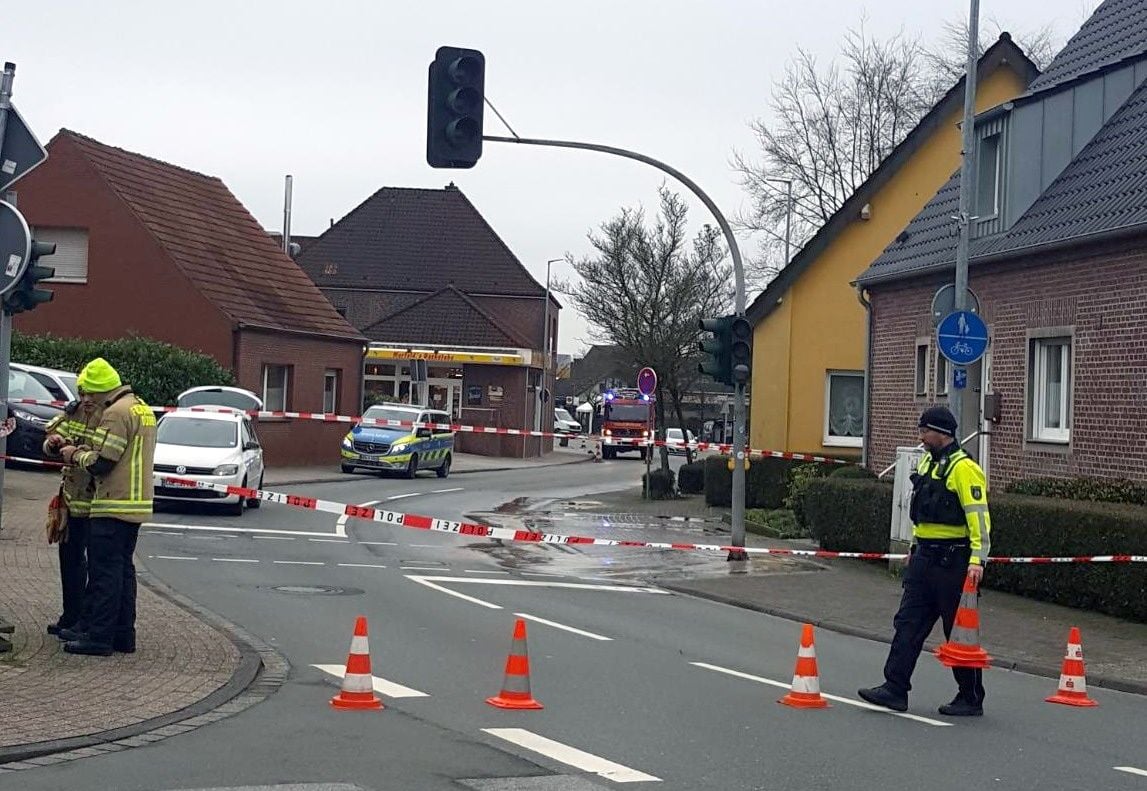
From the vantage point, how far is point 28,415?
26.2 meters

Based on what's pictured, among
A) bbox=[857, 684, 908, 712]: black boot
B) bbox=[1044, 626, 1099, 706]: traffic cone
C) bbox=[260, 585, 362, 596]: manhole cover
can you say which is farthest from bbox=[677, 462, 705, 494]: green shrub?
bbox=[857, 684, 908, 712]: black boot

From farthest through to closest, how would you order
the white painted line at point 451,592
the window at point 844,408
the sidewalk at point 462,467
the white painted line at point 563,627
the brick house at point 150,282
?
the brick house at point 150,282, the sidewalk at point 462,467, the window at point 844,408, the white painted line at point 451,592, the white painted line at point 563,627

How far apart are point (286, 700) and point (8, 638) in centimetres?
217

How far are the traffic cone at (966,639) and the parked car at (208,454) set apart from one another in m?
14.6

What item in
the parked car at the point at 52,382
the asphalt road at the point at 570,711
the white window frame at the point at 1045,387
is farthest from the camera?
the parked car at the point at 52,382

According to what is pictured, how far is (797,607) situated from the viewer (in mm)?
15891

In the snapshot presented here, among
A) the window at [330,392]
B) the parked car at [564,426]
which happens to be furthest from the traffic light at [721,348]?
the parked car at [564,426]

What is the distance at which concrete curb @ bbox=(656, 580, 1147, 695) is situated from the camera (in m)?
11.7

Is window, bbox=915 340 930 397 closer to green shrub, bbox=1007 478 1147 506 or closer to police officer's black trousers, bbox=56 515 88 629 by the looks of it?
green shrub, bbox=1007 478 1147 506

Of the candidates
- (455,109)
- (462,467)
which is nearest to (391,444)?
(462,467)

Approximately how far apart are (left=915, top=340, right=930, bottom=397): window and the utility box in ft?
18.4

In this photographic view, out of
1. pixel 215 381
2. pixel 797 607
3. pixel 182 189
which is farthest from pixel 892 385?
pixel 182 189

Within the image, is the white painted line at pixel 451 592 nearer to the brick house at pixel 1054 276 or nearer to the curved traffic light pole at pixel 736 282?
the curved traffic light pole at pixel 736 282

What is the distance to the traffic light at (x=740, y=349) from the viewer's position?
19.8 m
